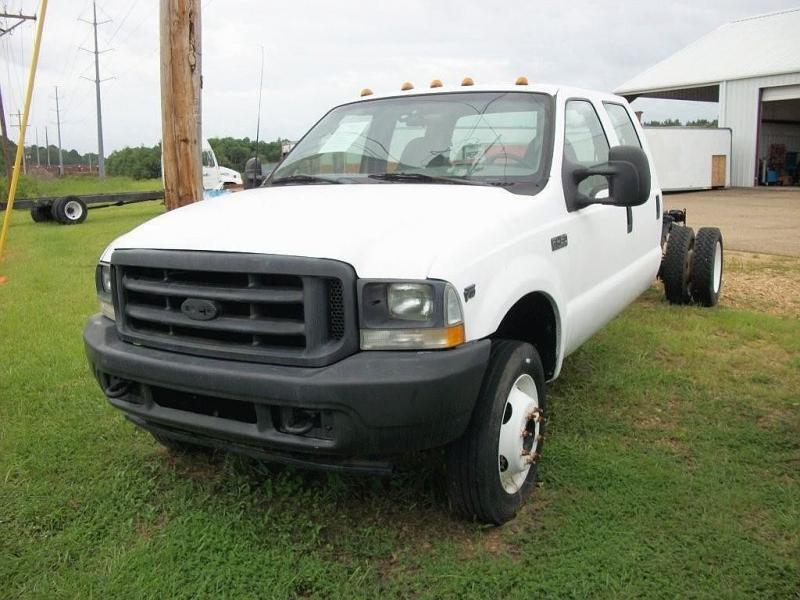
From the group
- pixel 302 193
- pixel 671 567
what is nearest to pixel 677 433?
pixel 671 567

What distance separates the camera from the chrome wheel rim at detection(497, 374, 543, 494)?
10.1 feet

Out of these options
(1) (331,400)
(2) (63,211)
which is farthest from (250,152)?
(2) (63,211)

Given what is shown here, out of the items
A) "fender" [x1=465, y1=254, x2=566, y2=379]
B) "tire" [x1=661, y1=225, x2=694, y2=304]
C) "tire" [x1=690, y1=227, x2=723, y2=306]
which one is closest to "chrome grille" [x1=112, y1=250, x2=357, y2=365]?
"fender" [x1=465, y1=254, x2=566, y2=379]

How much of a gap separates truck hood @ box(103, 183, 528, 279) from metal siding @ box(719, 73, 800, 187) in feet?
90.0

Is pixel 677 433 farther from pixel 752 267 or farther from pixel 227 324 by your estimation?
pixel 752 267

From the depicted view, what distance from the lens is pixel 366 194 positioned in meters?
3.40

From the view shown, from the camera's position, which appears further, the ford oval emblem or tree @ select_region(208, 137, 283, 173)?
tree @ select_region(208, 137, 283, 173)

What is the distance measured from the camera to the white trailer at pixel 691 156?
25.2 metres

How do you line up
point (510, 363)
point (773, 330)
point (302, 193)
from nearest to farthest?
point (510, 363)
point (302, 193)
point (773, 330)

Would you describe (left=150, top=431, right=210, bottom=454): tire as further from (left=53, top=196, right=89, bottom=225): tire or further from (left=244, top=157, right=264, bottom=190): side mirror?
(left=53, top=196, right=89, bottom=225): tire

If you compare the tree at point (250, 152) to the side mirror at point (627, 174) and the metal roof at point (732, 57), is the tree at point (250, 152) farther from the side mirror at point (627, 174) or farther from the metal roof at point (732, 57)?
the metal roof at point (732, 57)

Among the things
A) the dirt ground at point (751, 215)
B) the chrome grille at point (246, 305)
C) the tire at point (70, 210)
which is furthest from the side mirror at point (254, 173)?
the tire at point (70, 210)

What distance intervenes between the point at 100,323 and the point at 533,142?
7.35ft

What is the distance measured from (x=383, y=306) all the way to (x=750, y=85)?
28661 mm
